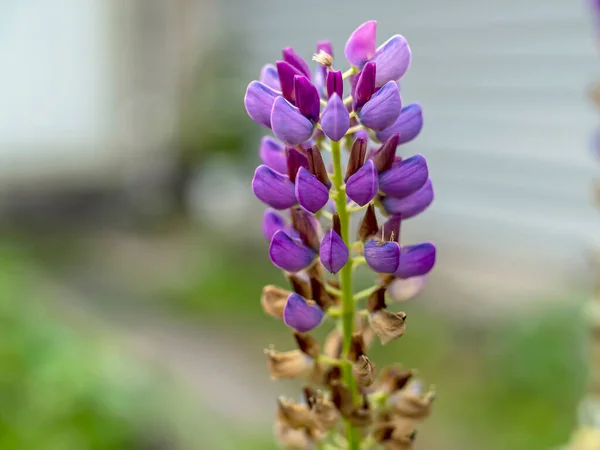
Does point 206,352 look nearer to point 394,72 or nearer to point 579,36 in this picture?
point 579,36

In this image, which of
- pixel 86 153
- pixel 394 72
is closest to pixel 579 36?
pixel 394 72

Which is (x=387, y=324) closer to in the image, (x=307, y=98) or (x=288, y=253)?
(x=288, y=253)

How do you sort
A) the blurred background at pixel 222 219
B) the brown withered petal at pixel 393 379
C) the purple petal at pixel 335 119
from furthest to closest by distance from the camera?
the blurred background at pixel 222 219
the brown withered petal at pixel 393 379
the purple petal at pixel 335 119

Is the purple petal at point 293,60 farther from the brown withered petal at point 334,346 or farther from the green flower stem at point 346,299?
the brown withered petal at point 334,346

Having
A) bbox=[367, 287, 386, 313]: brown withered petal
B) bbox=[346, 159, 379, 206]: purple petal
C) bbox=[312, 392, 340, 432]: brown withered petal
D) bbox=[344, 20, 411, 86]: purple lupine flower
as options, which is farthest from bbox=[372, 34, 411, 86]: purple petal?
bbox=[312, 392, 340, 432]: brown withered petal

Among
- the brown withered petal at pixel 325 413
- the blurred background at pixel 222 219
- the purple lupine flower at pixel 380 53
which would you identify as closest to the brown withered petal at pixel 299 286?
the brown withered petal at pixel 325 413
